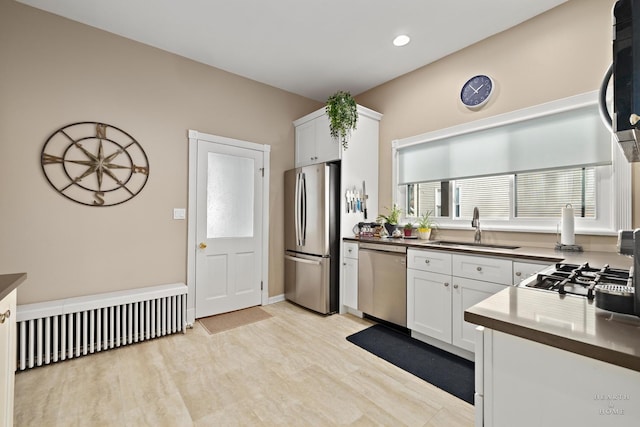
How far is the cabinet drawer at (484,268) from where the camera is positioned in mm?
2121

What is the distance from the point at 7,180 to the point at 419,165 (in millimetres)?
3849

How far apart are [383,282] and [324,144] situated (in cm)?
179

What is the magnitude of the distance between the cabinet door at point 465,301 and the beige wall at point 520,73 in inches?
28.6

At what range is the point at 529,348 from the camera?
2.49 feet

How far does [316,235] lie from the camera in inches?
137

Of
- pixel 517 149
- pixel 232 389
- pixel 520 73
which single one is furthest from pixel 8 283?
pixel 520 73

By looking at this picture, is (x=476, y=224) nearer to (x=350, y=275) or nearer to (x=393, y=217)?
(x=393, y=217)

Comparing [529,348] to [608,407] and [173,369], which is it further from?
[173,369]

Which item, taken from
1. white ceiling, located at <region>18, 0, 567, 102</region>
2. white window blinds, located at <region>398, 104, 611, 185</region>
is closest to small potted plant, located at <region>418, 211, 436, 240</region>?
white window blinds, located at <region>398, 104, 611, 185</region>

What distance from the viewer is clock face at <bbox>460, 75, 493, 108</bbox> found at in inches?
111

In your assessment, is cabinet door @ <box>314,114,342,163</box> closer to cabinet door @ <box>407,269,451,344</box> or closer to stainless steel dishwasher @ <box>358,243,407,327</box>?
stainless steel dishwasher @ <box>358,243,407,327</box>

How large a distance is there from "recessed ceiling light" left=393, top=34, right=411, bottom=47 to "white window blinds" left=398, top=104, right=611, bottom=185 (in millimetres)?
1047

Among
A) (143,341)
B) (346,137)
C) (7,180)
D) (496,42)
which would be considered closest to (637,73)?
(496,42)

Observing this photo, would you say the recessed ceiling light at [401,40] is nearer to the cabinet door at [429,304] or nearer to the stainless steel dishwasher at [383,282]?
the stainless steel dishwasher at [383,282]
